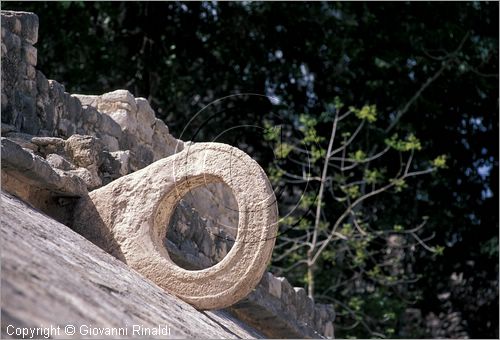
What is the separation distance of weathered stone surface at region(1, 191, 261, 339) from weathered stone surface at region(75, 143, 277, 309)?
136mm

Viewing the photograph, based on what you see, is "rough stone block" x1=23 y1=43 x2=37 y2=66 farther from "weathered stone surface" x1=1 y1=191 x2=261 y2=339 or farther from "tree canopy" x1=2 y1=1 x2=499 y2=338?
"tree canopy" x1=2 y1=1 x2=499 y2=338

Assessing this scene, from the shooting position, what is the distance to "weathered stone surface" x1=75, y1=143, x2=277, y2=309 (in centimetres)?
564

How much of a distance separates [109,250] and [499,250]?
10750 millimetres

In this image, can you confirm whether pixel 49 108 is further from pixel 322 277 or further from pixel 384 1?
pixel 384 1

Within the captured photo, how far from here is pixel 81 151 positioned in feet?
20.1

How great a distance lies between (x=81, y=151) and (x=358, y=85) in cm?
1099

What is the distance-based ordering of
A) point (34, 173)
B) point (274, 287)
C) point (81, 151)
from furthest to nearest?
point (274, 287)
point (81, 151)
point (34, 173)

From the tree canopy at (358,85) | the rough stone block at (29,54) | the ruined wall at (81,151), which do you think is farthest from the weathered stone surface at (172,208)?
the tree canopy at (358,85)

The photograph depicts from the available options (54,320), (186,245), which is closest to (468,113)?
(186,245)

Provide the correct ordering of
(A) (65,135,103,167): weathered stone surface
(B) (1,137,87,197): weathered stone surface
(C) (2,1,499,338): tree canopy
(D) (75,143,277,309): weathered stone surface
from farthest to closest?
1. (C) (2,1,499,338): tree canopy
2. (A) (65,135,103,167): weathered stone surface
3. (D) (75,143,277,309): weathered stone surface
4. (B) (1,137,87,197): weathered stone surface

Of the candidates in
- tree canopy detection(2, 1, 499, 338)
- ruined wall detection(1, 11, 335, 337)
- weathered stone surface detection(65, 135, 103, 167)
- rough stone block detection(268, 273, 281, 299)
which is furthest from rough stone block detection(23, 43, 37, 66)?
tree canopy detection(2, 1, 499, 338)

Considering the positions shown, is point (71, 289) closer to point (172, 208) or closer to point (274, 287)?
point (172, 208)

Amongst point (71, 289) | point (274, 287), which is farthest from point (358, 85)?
point (71, 289)

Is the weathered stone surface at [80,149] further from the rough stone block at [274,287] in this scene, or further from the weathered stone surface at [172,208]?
the rough stone block at [274,287]
